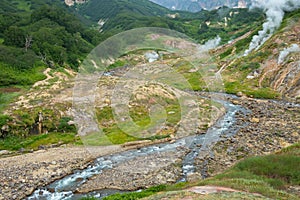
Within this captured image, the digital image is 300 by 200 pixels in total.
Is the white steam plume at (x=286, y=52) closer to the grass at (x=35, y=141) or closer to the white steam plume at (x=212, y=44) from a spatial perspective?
the grass at (x=35, y=141)

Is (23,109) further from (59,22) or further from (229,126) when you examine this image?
(59,22)

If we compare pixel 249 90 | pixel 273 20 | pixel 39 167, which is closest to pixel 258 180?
pixel 39 167

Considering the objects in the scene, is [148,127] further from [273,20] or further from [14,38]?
[273,20]

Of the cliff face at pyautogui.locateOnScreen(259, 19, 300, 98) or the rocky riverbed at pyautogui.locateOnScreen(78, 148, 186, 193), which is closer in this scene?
the rocky riverbed at pyautogui.locateOnScreen(78, 148, 186, 193)

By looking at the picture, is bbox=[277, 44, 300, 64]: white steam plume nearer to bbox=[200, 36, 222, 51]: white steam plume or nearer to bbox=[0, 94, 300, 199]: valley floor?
bbox=[0, 94, 300, 199]: valley floor

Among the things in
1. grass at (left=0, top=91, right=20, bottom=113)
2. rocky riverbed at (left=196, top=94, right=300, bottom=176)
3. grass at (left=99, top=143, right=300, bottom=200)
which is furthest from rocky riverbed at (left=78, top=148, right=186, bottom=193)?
grass at (left=0, top=91, right=20, bottom=113)

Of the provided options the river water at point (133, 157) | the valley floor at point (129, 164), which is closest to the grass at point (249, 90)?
the river water at point (133, 157)
